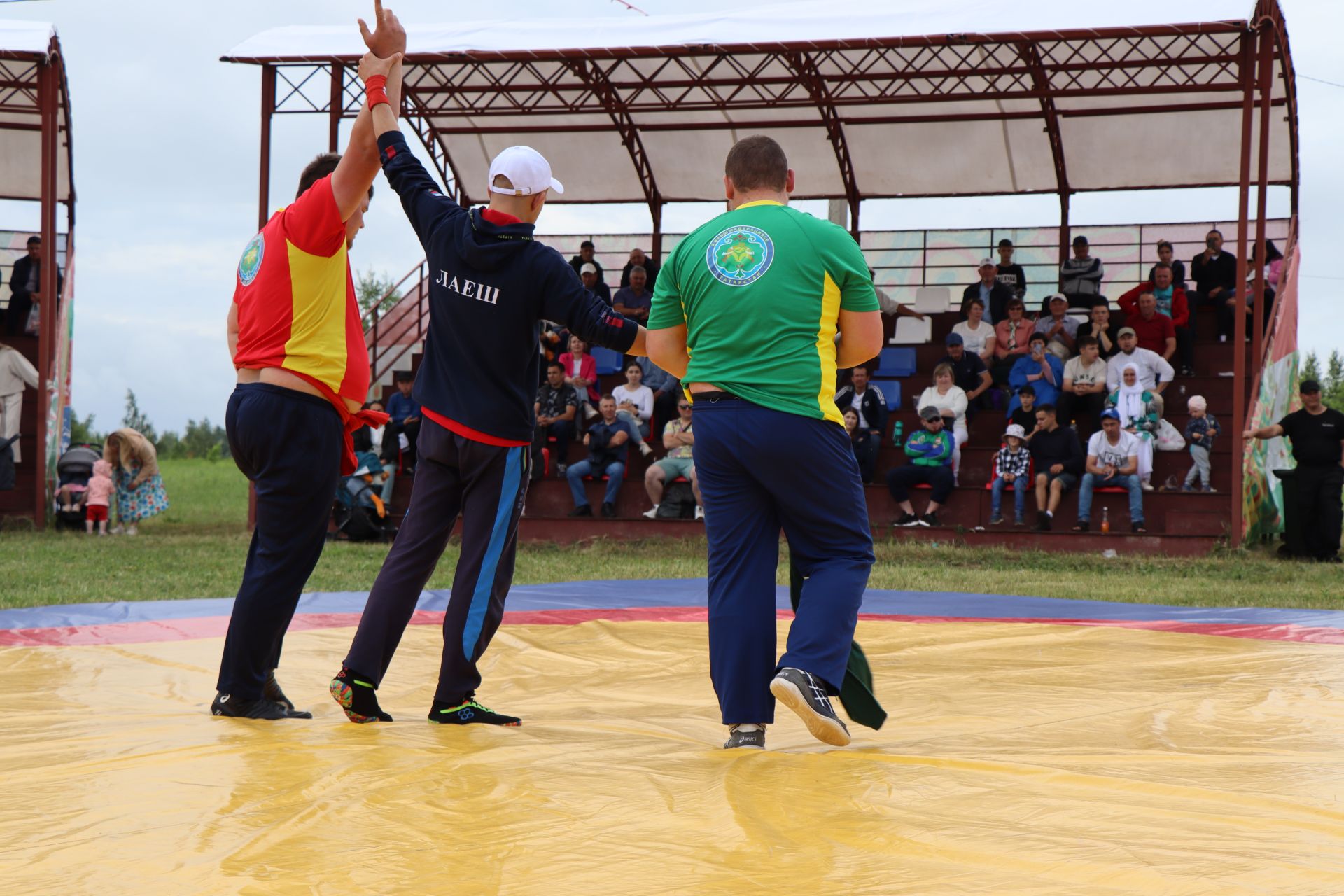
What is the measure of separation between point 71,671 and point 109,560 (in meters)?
5.85

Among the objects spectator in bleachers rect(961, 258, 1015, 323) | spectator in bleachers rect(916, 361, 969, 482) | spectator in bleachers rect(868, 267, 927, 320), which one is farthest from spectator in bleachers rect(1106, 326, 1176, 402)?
spectator in bleachers rect(868, 267, 927, 320)

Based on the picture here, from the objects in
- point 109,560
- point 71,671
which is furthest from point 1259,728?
point 109,560

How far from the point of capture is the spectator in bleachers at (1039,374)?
11.9m

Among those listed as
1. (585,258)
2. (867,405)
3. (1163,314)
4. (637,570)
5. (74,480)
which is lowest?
(637,570)

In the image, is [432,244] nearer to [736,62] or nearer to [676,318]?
[676,318]

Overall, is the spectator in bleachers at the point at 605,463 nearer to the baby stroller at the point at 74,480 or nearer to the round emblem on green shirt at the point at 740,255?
the baby stroller at the point at 74,480

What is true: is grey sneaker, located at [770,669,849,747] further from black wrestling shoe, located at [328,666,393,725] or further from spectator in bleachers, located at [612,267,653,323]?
spectator in bleachers, located at [612,267,653,323]

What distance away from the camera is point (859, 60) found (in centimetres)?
1348

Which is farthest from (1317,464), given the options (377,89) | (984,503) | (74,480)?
(74,480)

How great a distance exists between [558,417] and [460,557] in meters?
9.12

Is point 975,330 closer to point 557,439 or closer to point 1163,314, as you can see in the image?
point 1163,314

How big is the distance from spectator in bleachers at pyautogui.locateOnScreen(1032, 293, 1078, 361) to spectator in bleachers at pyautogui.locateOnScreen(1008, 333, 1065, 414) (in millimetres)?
263

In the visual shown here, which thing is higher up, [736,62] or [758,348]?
[736,62]

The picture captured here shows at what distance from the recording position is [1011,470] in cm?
1125
